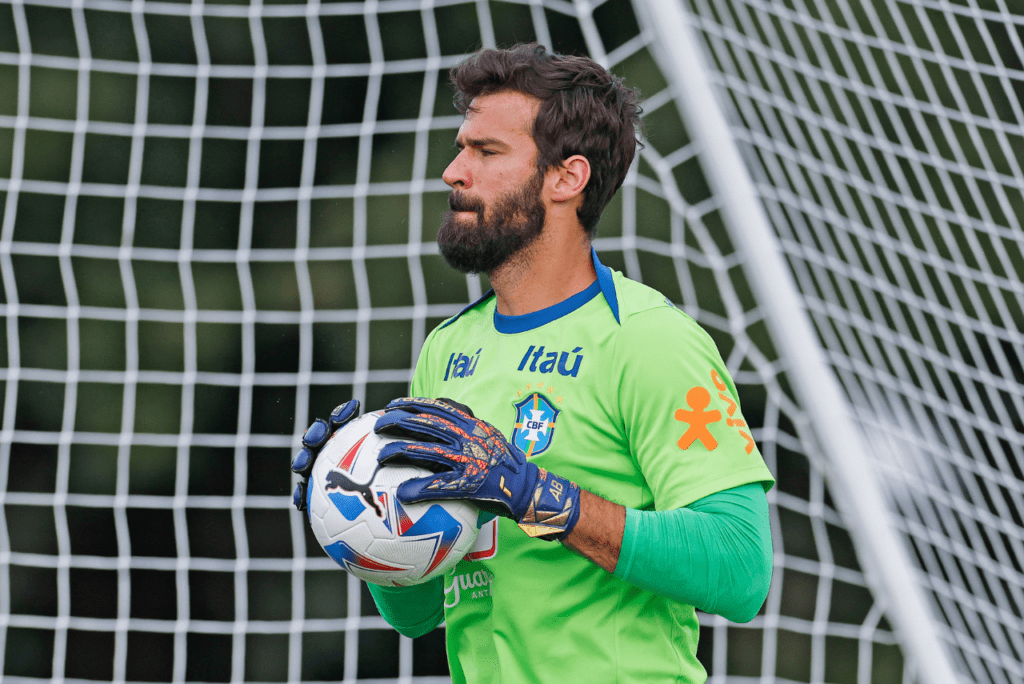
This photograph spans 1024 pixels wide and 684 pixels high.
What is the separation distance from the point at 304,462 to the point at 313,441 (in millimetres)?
39

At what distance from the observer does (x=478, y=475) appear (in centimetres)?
154

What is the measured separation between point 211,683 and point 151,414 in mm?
1956

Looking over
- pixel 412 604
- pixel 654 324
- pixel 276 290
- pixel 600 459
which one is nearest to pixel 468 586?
pixel 412 604

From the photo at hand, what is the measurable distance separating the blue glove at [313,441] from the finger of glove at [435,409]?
0.14 metres

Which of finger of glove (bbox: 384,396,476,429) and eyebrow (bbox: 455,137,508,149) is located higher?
eyebrow (bbox: 455,137,508,149)

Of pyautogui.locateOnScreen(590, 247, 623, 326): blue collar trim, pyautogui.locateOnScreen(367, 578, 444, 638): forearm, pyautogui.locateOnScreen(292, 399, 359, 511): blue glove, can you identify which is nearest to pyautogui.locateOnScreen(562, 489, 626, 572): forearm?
pyautogui.locateOnScreen(590, 247, 623, 326): blue collar trim

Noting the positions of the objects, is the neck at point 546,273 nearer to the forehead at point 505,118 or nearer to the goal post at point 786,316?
the forehead at point 505,118

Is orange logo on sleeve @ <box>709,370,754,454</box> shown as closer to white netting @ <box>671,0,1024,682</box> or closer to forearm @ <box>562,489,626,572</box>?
forearm @ <box>562,489,626,572</box>

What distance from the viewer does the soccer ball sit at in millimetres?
1644

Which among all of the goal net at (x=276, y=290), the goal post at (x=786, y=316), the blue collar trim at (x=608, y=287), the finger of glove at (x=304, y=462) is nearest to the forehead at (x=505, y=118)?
the blue collar trim at (x=608, y=287)

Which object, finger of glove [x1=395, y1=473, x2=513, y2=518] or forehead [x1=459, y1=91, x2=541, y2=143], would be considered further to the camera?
forehead [x1=459, y1=91, x2=541, y2=143]

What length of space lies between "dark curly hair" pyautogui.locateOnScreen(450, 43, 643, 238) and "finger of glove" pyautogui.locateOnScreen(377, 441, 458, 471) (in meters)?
0.62

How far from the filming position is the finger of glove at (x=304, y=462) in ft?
5.67

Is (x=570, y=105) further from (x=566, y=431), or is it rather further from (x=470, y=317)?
(x=566, y=431)
